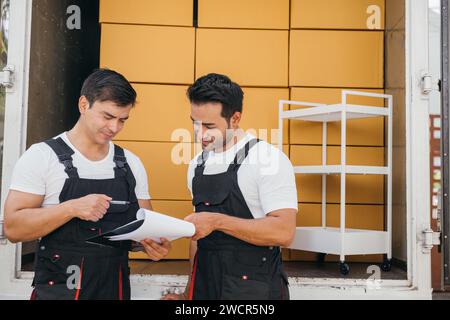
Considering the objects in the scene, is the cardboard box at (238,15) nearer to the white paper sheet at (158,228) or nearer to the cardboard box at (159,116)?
the cardboard box at (159,116)

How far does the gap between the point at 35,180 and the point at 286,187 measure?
733 millimetres

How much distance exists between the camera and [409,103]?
2406 mm

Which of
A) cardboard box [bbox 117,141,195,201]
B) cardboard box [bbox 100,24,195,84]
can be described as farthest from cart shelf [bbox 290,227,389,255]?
cardboard box [bbox 100,24,195,84]

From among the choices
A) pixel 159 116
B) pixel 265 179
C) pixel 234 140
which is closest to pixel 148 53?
pixel 159 116

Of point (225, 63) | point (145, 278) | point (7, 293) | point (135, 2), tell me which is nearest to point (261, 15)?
point (225, 63)

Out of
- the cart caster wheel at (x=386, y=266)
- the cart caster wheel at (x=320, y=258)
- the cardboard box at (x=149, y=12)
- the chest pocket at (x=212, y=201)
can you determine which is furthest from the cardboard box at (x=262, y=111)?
the chest pocket at (x=212, y=201)

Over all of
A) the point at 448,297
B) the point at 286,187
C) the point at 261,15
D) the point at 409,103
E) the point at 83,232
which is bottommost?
the point at 448,297

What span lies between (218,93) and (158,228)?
530 mm

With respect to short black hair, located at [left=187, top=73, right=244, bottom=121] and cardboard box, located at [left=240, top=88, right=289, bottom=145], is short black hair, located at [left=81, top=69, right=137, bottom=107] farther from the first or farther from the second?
cardboard box, located at [left=240, top=88, right=289, bottom=145]

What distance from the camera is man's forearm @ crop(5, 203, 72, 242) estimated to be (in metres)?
1.59

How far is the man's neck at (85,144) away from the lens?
179 cm

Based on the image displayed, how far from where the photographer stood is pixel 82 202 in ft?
5.22

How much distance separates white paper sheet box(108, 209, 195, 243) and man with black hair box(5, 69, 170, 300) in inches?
4.1
